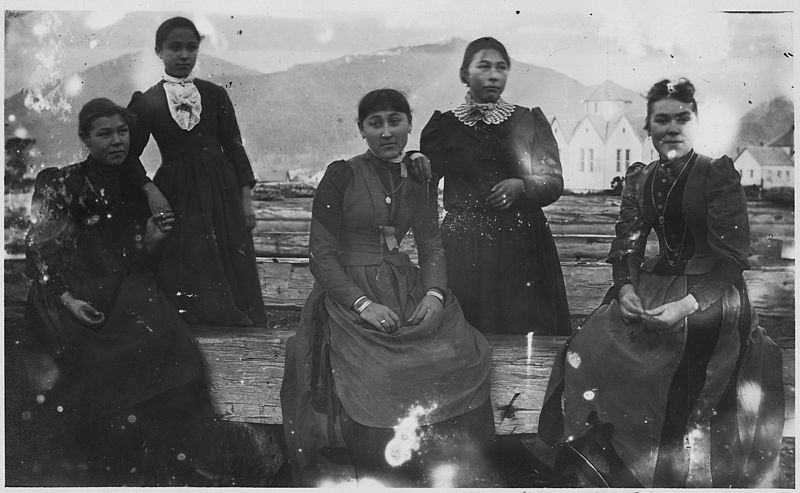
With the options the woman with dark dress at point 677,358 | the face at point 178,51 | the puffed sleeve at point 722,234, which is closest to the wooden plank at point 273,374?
the woman with dark dress at point 677,358

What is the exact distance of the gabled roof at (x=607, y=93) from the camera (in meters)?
3.64

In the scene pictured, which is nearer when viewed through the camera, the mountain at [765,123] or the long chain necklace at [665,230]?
the long chain necklace at [665,230]

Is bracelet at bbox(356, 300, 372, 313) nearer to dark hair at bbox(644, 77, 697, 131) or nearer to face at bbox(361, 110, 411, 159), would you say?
face at bbox(361, 110, 411, 159)

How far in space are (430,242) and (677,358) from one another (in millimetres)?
1163

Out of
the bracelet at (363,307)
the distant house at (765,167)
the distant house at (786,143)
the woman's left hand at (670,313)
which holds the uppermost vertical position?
the distant house at (786,143)

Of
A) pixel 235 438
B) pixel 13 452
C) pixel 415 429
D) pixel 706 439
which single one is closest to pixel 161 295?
pixel 235 438

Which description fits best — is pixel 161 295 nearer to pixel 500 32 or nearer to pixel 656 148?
pixel 500 32

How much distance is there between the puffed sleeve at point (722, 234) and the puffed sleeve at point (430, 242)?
3.53 feet

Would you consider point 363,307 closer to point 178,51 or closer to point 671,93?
point 178,51

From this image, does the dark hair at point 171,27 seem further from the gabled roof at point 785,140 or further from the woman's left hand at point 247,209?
the gabled roof at point 785,140

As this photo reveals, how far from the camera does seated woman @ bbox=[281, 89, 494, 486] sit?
134 inches

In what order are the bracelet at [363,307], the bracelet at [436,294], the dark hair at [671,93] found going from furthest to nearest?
the dark hair at [671,93] < the bracelet at [436,294] < the bracelet at [363,307]

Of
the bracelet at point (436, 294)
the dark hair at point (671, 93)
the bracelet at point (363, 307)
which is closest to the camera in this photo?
the bracelet at point (363, 307)

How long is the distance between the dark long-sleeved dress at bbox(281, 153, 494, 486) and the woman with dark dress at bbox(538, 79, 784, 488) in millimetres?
451
